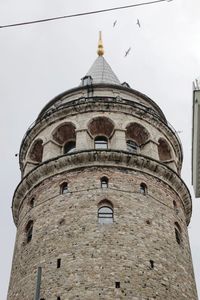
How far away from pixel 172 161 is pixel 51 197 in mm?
6644

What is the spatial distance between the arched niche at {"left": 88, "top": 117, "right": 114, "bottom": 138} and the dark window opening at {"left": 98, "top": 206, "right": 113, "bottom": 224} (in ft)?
16.1

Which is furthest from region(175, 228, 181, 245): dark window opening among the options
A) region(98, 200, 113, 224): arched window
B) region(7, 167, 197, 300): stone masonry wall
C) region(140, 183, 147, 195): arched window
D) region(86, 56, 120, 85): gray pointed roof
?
region(86, 56, 120, 85): gray pointed roof

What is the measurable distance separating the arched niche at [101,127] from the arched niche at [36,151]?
269cm

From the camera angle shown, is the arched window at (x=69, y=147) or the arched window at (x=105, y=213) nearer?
the arched window at (x=105, y=213)

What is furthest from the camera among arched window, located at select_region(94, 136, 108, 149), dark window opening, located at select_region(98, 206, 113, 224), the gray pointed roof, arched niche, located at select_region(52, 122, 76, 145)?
the gray pointed roof

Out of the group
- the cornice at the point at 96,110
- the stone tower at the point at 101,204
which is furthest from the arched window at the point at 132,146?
the cornice at the point at 96,110

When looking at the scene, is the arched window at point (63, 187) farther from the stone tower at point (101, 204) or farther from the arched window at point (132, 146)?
the arched window at point (132, 146)

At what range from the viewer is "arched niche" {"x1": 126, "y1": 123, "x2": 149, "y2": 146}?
23625mm

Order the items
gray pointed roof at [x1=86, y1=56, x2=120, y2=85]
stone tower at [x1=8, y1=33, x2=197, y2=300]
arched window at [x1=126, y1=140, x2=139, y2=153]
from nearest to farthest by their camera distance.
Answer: stone tower at [x1=8, y1=33, x2=197, y2=300], arched window at [x1=126, y1=140, x2=139, y2=153], gray pointed roof at [x1=86, y1=56, x2=120, y2=85]

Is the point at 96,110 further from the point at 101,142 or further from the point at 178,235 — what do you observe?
the point at 178,235

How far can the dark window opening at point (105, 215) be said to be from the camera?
19.0 m

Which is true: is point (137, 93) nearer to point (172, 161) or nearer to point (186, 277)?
point (172, 161)

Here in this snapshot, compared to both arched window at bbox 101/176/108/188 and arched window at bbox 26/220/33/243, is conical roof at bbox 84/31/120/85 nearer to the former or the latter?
arched window at bbox 101/176/108/188

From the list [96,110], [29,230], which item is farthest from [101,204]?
[96,110]
